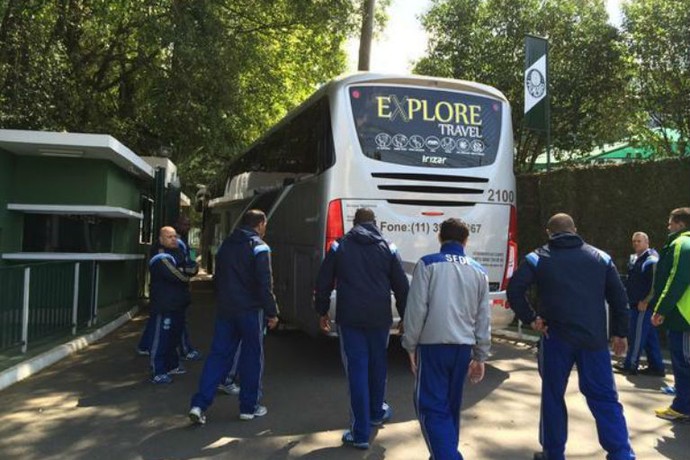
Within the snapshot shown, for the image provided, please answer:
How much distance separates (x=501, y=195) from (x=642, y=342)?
7.83ft

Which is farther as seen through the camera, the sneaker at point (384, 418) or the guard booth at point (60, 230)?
the guard booth at point (60, 230)

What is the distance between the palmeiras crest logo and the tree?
7.60 metres

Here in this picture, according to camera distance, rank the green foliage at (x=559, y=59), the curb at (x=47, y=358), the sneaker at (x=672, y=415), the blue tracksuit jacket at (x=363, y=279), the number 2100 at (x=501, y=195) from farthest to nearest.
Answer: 1. the green foliage at (x=559, y=59)
2. the number 2100 at (x=501, y=195)
3. the curb at (x=47, y=358)
4. the sneaker at (x=672, y=415)
5. the blue tracksuit jacket at (x=363, y=279)

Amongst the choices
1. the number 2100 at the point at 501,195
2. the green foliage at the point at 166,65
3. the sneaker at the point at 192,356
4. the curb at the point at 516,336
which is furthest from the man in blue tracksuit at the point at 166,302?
the green foliage at the point at 166,65

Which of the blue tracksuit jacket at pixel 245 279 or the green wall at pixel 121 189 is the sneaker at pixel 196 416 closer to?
the blue tracksuit jacket at pixel 245 279

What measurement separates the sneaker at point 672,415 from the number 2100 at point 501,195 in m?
2.94

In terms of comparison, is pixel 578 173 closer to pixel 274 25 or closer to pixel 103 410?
pixel 103 410

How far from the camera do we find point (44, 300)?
8453mm

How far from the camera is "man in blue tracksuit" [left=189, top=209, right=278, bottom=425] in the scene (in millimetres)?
5551

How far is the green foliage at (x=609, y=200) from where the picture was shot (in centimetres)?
976

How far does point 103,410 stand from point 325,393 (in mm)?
2169

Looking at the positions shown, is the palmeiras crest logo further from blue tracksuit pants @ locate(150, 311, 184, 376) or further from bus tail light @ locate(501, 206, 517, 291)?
blue tracksuit pants @ locate(150, 311, 184, 376)

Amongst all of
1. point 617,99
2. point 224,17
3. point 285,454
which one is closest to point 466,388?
point 285,454

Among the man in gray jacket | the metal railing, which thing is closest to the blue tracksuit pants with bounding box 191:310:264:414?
the man in gray jacket
